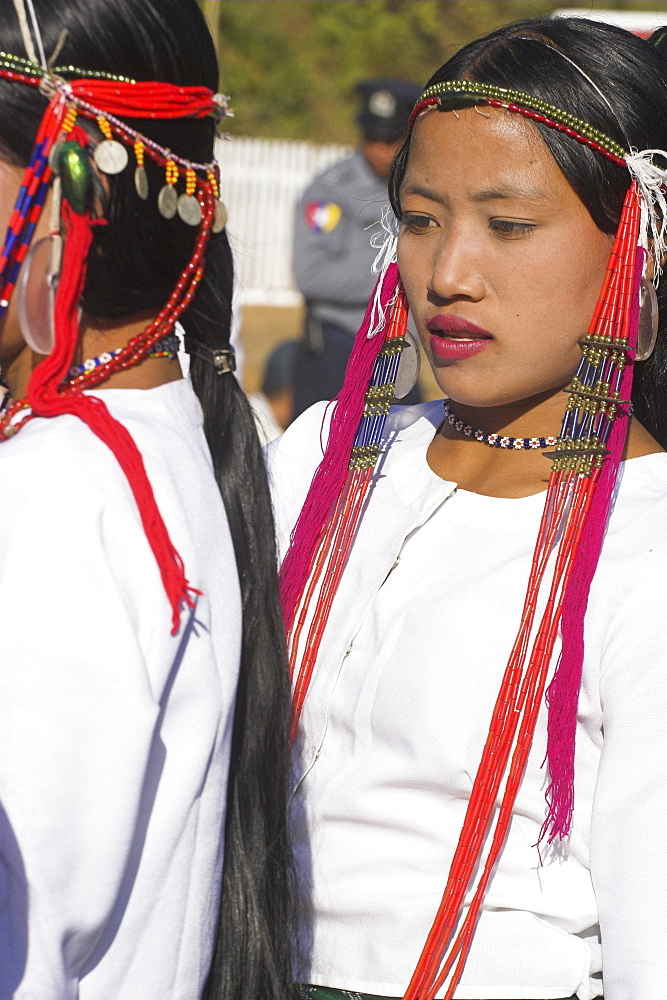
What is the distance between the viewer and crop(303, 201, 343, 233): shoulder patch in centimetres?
617

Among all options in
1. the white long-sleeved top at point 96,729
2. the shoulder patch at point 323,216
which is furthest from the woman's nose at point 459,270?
the shoulder patch at point 323,216

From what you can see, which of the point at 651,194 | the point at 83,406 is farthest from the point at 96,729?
the point at 651,194

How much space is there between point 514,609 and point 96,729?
656mm

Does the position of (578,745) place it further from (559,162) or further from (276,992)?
(559,162)

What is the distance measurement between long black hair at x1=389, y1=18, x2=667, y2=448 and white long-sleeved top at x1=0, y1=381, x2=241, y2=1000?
73 centimetres

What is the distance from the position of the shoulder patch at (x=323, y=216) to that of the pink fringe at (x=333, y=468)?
431 centimetres

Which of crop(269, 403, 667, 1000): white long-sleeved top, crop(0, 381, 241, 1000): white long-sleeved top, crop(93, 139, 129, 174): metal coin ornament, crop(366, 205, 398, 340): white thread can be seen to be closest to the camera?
crop(0, 381, 241, 1000): white long-sleeved top

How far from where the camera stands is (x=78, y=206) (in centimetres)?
132

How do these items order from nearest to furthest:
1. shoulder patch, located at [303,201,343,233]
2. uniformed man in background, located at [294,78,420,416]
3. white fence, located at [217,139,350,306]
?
uniformed man in background, located at [294,78,420,416] → shoulder patch, located at [303,201,343,233] → white fence, located at [217,139,350,306]

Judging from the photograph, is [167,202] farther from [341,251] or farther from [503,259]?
[341,251]

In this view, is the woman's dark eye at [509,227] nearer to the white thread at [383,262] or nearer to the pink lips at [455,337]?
the pink lips at [455,337]

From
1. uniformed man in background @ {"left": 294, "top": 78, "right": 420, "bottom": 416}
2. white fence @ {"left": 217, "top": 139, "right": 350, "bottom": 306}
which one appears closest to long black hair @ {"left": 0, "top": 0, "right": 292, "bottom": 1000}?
uniformed man in background @ {"left": 294, "top": 78, "right": 420, "bottom": 416}

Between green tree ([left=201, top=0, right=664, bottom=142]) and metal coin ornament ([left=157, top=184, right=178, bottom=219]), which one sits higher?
green tree ([left=201, top=0, right=664, bottom=142])

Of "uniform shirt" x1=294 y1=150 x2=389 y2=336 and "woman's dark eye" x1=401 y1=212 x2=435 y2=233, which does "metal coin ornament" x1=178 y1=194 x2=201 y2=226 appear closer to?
"woman's dark eye" x1=401 y1=212 x2=435 y2=233
